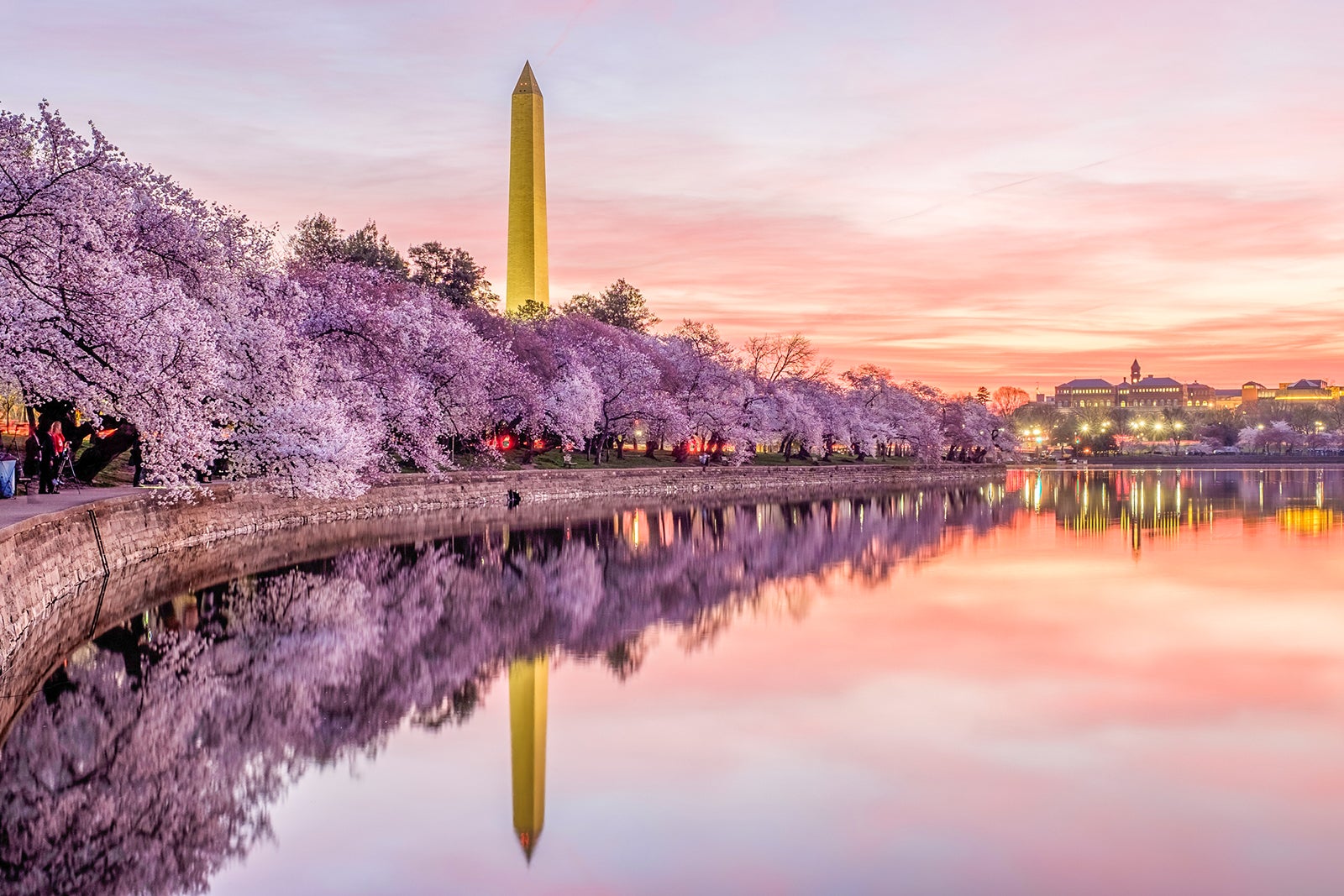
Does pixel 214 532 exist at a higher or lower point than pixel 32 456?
lower

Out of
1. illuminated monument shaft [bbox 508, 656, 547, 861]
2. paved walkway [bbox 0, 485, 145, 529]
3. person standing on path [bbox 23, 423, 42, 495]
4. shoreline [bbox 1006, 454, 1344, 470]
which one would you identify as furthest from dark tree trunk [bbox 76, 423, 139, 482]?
shoreline [bbox 1006, 454, 1344, 470]

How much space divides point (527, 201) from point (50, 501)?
6376cm

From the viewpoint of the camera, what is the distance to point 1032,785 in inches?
486

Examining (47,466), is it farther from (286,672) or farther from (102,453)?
(286,672)

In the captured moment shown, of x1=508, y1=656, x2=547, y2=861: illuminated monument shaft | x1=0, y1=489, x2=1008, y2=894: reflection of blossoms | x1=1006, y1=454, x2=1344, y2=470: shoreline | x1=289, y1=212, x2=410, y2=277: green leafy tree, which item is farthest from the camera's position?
x1=1006, y1=454, x2=1344, y2=470: shoreline

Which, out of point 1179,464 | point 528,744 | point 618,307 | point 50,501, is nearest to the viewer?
point 528,744

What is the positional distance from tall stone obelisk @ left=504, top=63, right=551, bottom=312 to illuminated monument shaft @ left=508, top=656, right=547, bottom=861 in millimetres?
72043

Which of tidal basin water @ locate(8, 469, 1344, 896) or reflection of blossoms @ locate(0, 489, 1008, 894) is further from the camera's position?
reflection of blossoms @ locate(0, 489, 1008, 894)

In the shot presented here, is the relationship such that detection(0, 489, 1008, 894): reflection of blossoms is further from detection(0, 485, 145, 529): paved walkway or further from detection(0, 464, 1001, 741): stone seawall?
detection(0, 485, 145, 529): paved walkway

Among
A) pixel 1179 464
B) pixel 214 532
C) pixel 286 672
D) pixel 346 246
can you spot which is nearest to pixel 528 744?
pixel 286 672

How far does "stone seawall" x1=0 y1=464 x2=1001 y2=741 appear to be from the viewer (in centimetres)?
1945

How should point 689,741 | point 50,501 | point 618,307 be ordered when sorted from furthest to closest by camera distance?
point 618,307 → point 50,501 → point 689,741

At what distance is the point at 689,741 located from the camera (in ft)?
47.3

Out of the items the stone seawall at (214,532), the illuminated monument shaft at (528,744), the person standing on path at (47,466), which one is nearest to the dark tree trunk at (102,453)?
the stone seawall at (214,532)
